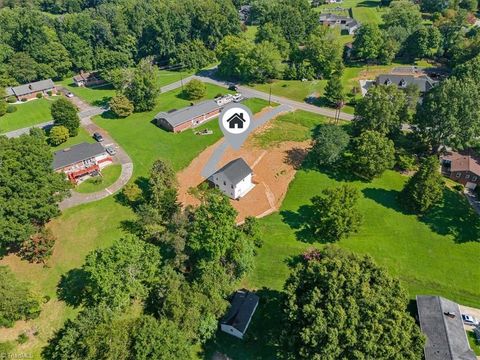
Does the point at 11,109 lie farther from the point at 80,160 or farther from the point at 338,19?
the point at 338,19

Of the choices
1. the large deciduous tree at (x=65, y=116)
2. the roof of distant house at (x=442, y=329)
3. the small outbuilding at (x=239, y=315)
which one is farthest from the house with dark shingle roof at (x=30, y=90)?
the roof of distant house at (x=442, y=329)

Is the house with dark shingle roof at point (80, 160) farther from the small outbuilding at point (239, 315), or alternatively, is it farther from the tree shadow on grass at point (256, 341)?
the tree shadow on grass at point (256, 341)

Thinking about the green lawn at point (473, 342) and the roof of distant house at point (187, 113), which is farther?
the roof of distant house at point (187, 113)

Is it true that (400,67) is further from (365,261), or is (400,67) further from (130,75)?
(365,261)

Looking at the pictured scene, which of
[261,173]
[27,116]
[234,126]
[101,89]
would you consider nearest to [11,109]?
[27,116]

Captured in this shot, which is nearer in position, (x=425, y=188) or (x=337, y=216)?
(x=337, y=216)

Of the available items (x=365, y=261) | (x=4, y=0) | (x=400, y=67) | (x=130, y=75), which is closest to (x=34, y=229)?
(x=365, y=261)

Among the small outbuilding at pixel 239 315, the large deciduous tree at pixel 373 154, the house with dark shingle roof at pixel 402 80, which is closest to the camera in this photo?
the small outbuilding at pixel 239 315
